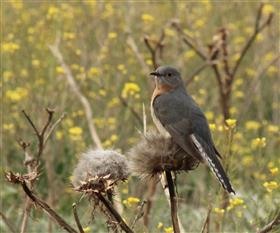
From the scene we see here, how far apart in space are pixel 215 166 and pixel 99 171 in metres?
0.70

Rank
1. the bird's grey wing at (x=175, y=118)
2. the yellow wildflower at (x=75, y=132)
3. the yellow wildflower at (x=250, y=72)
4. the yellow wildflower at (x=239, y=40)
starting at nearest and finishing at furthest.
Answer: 1. the bird's grey wing at (x=175, y=118)
2. the yellow wildflower at (x=75, y=132)
3. the yellow wildflower at (x=250, y=72)
4. the yellow wildflower at (x=239, y=40)

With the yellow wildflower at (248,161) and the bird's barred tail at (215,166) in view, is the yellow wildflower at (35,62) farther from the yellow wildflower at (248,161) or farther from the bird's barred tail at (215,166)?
the bird's barred tail at (215,166)

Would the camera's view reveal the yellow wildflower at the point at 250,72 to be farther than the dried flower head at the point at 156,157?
Yes

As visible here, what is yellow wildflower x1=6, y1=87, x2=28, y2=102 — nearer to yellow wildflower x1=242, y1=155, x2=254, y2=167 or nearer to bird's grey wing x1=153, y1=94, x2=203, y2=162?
yellow wildflower x1=242, y1=155, x2=254, y2=167

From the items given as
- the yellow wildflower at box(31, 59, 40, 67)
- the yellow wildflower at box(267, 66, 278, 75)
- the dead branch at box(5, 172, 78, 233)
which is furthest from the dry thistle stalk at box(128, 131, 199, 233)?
the yellow wildflower at box(267, 66, 278, 75)

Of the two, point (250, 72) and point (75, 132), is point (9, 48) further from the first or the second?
point (250, 72)

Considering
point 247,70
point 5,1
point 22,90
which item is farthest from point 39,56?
point 247,70

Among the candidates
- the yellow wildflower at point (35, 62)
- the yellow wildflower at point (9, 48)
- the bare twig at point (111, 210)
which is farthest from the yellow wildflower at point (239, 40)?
the bare twig at point (111, 210)

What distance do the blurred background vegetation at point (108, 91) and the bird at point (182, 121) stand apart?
1.62 m

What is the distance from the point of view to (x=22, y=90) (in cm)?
781

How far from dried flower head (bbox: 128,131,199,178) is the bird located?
63 millimetres

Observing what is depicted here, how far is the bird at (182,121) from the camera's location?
3865mm

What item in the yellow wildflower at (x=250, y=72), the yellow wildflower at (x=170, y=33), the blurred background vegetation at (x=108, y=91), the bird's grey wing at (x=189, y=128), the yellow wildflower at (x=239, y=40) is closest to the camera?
the bird's grey wing at (x=189, y=128)

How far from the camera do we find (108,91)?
330 inches
